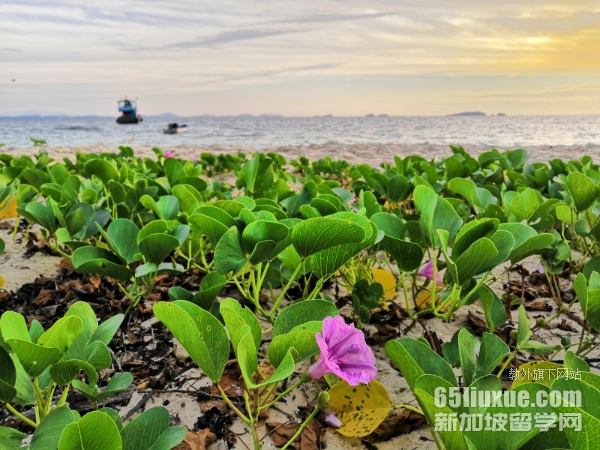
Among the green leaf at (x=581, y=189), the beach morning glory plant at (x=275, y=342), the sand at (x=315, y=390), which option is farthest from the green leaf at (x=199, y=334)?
the green leaf at (x=581, y=189)

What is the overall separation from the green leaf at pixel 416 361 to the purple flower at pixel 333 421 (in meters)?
0.37

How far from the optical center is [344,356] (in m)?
0.92

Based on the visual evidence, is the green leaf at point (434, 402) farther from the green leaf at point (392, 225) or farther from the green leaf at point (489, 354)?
the green leaf at point (392, 225)

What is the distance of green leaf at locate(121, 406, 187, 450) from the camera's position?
2.87 feet

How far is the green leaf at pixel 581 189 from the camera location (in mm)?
1679

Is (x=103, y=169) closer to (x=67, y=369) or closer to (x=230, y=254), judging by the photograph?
(x=230, y=254)

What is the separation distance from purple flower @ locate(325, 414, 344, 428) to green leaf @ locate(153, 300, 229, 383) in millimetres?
448

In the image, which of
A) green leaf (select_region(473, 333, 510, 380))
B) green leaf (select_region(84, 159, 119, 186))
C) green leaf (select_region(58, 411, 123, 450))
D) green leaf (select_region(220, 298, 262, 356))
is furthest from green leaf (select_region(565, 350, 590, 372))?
green leaf (select_region(84, 159, 119, 186))

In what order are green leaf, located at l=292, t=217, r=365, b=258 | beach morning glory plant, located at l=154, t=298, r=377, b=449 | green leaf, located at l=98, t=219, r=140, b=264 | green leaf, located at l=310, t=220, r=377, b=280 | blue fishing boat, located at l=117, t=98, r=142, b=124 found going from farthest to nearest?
blue fishing boat, located at l=117, t=98, r=142, b=124 → green leaf, located at l=98, t=219, r=140, b=264 → green leaf, located at l=310, t=220, r=377, b=280 → green leaf, located at l=292, t=217, r=365, b=258 → beach morning glory plant, located at l=154, t=298, r=377, b=449

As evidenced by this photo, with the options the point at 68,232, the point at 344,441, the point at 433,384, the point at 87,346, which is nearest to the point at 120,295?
the point at 68,232

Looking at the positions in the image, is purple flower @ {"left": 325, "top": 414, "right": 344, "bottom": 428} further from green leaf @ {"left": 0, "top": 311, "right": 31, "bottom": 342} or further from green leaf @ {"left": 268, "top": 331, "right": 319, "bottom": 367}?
green leaf @ {"left": 0, "top": 311, "right": 31, "bottom": 342}

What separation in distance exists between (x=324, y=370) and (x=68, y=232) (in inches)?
50.5

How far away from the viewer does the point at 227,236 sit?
113 cm

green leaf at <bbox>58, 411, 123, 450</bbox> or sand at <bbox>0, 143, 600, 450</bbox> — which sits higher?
green leaf at <bbox>58, 411, 123, 450</bbox>
